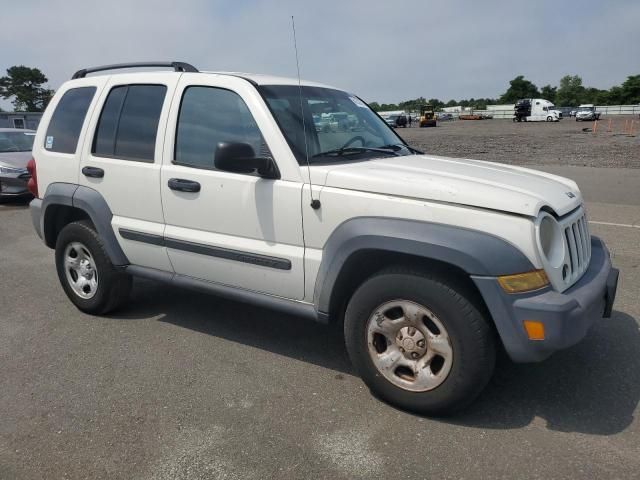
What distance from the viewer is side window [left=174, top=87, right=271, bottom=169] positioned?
3574 mm

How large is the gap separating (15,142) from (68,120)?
8.88 m

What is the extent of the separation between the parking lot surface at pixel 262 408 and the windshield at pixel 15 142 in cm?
849

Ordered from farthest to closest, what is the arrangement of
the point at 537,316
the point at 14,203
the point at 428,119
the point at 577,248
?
the point at 428,119 < the point at 14,203 < the point at 577,248 < the point at 537,316

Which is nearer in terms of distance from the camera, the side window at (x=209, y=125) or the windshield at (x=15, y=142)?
the side window at (x=209, y=125)

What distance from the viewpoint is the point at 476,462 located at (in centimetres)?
270

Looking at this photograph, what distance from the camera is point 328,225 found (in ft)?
10.6

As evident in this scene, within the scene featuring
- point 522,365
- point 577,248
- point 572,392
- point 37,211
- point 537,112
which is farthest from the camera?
point 537,112

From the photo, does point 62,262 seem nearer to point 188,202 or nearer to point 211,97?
point 188,202

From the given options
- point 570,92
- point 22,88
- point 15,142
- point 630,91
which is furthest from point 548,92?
point 15,142

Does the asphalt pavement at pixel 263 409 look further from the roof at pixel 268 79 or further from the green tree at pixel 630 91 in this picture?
the green tree at pixel 630 91

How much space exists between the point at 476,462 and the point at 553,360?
1333 mm

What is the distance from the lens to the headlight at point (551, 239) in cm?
282

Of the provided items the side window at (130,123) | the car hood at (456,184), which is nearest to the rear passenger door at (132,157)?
the side window at (130,123)

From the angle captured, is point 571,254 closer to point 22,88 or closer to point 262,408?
point 262,408
